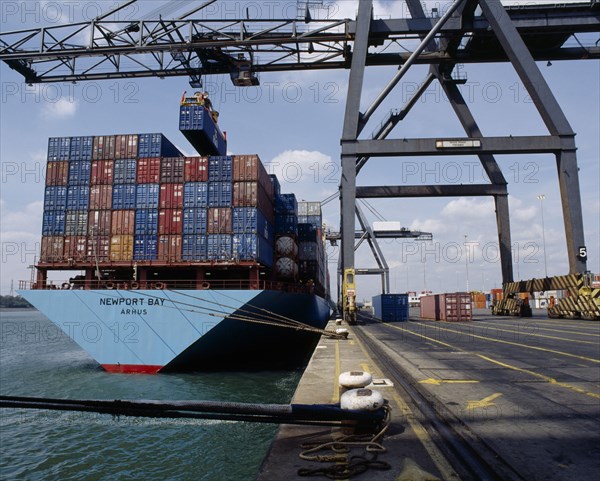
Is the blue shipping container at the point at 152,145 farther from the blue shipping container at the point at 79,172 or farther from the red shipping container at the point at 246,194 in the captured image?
the red shipping container at the point at 246,194

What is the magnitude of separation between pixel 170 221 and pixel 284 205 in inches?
398

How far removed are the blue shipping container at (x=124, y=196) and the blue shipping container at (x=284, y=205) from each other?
10.6 meters

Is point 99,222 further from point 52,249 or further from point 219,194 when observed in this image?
point 219,194

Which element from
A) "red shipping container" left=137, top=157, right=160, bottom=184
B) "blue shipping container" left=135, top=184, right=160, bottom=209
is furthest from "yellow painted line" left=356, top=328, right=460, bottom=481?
"red shipping container" left=137, top=157, right=160, bottom=184

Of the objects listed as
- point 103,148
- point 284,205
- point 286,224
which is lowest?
point 286,224

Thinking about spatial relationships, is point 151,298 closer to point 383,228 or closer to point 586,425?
point 586,425

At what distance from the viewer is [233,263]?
22.3m

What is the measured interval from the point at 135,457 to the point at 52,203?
62.3 ft

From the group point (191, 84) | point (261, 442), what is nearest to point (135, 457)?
point (261, 442)

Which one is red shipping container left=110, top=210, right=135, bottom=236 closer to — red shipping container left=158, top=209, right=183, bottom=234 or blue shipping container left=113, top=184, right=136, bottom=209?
blue shipping container left=113, top=184, right=136, bottom=209

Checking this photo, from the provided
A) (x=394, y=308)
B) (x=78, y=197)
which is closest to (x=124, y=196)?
(x=78, y=197)

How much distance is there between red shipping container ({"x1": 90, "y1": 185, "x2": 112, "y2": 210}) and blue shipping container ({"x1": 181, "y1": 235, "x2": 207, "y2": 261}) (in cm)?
514

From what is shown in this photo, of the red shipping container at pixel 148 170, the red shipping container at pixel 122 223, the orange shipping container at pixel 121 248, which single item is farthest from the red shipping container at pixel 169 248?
the red shipping container at pixel 148 170

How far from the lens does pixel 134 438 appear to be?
1135 cm
